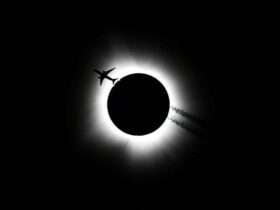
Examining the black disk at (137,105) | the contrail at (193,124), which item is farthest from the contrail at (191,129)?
the black disk at (137,105)

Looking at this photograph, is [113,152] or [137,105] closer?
[137,105]

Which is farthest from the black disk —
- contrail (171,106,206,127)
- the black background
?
the black background

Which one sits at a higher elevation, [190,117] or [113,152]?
[190,117]

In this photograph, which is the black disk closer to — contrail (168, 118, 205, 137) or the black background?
contrail (168, 118, 205, 137)

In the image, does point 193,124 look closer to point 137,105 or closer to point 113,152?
point 137,105

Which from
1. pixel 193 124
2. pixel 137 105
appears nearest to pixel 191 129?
pixel 193 124

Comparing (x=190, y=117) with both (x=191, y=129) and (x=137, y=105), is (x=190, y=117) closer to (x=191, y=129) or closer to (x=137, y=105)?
(x=191, y=129)
